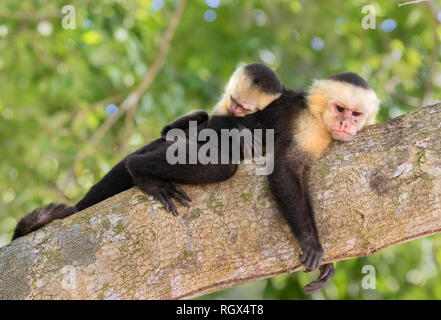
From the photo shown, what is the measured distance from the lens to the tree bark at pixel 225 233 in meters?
2.19

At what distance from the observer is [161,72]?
5336mm

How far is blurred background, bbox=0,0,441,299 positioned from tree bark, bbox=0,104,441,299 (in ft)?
6.45

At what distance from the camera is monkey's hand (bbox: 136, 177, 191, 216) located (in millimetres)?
2381

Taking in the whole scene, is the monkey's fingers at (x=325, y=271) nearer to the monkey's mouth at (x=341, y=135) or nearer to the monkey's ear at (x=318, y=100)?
the monkey's mouth at (x=341, y=135)

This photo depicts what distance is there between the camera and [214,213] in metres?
2.36

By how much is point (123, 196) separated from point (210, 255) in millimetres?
516

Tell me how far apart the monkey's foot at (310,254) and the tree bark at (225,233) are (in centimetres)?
4

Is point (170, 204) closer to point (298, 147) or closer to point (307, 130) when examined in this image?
point (298, 147)

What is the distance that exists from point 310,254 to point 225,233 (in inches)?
15.6

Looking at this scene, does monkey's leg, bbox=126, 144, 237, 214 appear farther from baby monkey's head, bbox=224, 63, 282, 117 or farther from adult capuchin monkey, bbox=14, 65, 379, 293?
baby monkey's head, bbox=224, 63, 282, 117

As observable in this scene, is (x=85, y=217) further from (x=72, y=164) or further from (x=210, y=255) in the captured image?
(x=72, y=164)

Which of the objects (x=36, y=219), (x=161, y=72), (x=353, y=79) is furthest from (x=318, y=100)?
(x=161, y=72)
